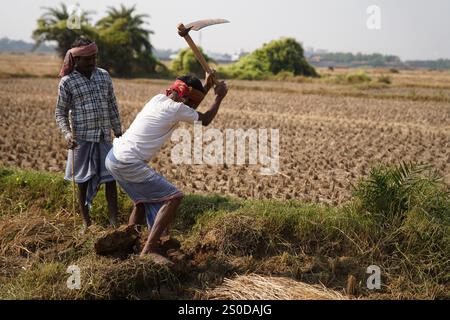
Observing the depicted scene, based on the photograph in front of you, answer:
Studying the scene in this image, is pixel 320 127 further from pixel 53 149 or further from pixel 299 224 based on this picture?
pixel 299 224

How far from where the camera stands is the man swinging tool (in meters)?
4.16

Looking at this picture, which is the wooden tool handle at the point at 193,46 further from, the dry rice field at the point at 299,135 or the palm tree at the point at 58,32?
the palm tree at the point at 58,32

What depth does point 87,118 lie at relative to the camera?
16.7 ft

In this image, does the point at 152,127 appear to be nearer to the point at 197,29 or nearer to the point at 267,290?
the point at 197,29

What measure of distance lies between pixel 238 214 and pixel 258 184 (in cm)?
243

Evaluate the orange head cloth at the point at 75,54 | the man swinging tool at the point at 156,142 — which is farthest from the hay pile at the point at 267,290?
the orange head cloth at the point at 75,54

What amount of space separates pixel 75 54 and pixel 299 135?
7.75 m

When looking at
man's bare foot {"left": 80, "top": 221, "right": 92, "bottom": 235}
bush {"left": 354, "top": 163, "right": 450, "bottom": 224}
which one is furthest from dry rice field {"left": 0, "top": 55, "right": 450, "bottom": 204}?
man's bare foot {"left": 80, "top": 221, "right": 92, "bottom": 235}

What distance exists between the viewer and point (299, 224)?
4.79m

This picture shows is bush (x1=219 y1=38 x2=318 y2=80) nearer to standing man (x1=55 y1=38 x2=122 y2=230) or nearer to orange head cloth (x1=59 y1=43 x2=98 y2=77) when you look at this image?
standing man (x1=55 y1=38 x2=122 y2=230)

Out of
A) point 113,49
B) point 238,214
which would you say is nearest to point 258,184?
point 238,214

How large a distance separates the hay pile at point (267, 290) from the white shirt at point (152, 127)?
1.16 m

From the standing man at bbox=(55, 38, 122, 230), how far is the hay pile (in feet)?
5.06
